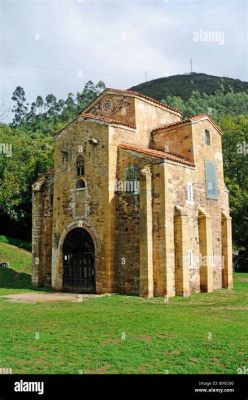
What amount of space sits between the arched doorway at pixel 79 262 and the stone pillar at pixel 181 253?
14.4ft

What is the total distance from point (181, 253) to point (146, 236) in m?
1.99

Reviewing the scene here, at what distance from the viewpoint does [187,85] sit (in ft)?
424

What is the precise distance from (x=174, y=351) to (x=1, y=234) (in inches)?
Result: 1487

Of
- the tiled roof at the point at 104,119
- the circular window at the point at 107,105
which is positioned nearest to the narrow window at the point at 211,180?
the tiled roof at the point at 104,119

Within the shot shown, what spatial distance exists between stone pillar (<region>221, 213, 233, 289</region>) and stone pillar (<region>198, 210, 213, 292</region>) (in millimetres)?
2405

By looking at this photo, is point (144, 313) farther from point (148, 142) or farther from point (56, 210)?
point (148, 142)

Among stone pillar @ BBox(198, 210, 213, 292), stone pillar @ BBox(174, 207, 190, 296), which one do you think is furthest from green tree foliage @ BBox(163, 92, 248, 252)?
stone pillar @ BBox(174, 207, 190, 296)

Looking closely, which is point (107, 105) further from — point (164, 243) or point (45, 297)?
point (45, 297)

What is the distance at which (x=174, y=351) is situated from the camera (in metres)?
9.98

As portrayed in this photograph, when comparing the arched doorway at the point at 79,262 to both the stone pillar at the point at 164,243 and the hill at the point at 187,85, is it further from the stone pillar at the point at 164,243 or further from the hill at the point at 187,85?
the hill at the point at 187,85

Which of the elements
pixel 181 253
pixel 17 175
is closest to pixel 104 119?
pixel 181 253

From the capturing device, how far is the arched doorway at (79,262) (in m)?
21.3

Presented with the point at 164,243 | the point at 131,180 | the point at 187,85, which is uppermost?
the point at 187,85
